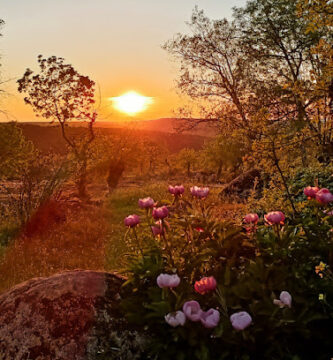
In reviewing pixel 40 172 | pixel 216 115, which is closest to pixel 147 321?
pixel 40 172

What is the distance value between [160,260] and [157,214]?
41 centimetres

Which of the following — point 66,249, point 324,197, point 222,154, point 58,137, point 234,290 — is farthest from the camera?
point 58,137

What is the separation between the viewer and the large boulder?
2.83m

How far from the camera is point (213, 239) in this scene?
3.37m

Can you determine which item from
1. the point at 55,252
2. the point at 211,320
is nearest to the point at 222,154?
the point at 55,252

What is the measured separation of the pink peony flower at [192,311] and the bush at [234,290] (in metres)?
0.05

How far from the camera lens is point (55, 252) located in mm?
8586

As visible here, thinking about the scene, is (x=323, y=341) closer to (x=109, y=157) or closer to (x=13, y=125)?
(x=13, y=125)

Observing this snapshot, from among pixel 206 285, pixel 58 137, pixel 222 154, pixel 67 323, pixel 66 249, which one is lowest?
pixel 222 154

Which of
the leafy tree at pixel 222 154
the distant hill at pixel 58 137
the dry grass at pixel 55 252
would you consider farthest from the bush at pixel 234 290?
the distant hill at pixel 58 137

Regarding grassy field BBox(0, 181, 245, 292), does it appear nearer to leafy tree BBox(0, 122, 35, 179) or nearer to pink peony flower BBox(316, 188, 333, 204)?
pink peony flower BBox(316, 188, 333, 204)

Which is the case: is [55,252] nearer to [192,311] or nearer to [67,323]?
[67,323]

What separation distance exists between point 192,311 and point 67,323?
1107 mm

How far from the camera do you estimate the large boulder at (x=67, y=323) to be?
283cm
